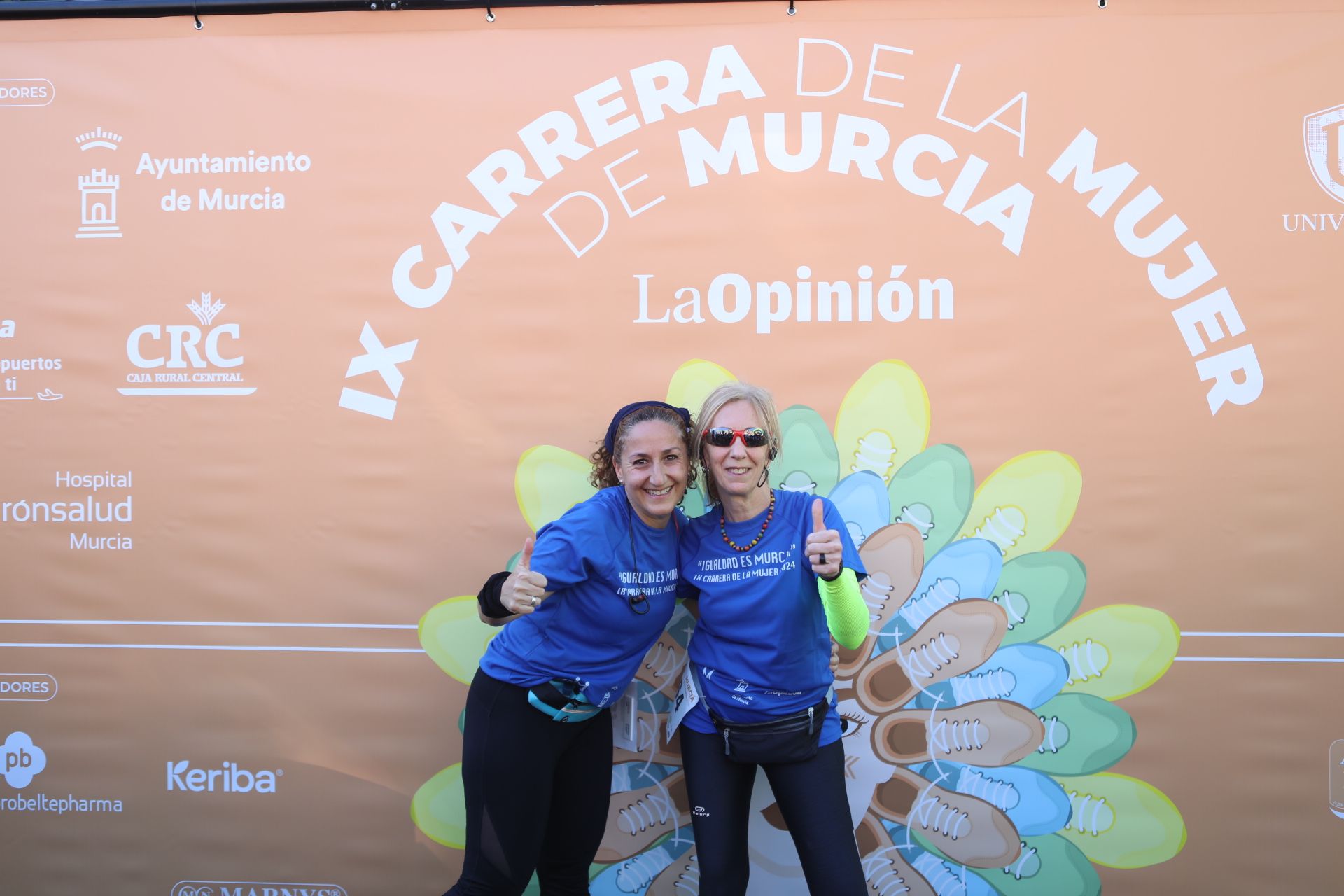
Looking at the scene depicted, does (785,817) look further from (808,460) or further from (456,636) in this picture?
(456,636)

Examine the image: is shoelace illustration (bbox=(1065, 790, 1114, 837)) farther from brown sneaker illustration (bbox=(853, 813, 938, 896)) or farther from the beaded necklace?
the beaded necklace

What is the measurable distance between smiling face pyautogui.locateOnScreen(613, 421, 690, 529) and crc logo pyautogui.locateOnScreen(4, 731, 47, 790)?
89.6 inches

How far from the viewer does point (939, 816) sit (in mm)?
2639

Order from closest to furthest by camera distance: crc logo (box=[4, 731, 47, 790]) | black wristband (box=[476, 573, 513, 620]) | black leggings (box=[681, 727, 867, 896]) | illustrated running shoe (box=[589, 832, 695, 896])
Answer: black leggings (box=[681, 727, 867, 896]), black wristband (box=[476, 573, 513, 620]), illustrated running shoe (box=[589, 832, 695, 896]), crc logo (box=[4, 731, 47, 790])

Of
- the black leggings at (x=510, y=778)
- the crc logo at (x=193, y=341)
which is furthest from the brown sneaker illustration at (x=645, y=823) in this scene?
the crc logo at (x=193, y=341)

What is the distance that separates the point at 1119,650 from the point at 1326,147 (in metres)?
1.67

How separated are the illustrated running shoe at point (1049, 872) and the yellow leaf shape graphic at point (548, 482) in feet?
5.77

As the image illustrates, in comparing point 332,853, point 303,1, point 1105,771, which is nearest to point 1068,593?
point 1105,771

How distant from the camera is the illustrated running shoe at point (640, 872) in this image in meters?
2.68

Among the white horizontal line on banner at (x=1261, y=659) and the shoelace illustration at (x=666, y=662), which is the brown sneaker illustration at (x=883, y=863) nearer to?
the shoelace illustration at (x=666, y=662)

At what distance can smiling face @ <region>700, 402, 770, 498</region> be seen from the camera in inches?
84.8

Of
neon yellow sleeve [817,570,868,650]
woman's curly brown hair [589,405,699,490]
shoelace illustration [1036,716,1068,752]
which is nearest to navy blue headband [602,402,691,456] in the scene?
woman's curly brown hair [589,405,699,490]

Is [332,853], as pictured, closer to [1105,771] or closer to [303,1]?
[1105,771]

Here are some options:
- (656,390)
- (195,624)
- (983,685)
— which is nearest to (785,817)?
(983,685)
